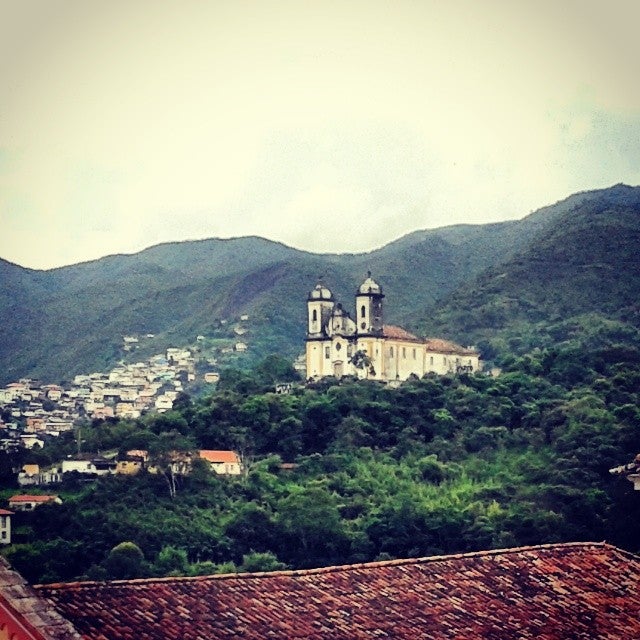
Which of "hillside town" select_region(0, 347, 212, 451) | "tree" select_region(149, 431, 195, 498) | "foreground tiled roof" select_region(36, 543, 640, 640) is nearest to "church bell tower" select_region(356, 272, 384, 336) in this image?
"hillside town" select_region(0, 347, 212, 451)

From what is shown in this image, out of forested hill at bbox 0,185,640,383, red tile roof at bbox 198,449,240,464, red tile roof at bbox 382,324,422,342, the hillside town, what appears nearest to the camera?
red tile roof at bbox 198,449,240,464

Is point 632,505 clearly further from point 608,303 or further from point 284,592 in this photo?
point 608,303

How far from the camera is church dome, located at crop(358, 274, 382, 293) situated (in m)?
56.2

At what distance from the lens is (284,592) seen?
6.31 metres

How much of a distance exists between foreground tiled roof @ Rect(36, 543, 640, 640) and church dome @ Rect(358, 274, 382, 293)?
48.9m

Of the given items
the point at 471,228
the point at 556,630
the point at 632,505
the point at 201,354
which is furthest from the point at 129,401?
the point at 556,630

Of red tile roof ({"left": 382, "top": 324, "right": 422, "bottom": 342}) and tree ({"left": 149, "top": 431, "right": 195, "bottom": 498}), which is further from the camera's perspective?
red tile roof ({"left": 382, "top": 324, "right": 422, "bottom": 342})

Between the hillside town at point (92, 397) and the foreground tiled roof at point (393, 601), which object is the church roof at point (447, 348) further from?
the foreground tiled roof at point (393, 601)

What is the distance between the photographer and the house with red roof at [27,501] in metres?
33.9

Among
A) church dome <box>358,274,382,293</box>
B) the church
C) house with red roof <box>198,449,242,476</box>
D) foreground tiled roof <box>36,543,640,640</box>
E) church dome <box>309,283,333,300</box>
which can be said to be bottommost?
house with red roof <box>198,449,242,476</box>

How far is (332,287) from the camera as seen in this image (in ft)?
194

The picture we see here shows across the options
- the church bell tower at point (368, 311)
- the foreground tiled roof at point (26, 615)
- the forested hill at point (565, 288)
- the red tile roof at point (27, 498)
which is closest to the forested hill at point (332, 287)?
the forested hill at point (565, 288)

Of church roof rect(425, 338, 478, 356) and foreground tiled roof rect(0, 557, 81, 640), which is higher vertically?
church roof rect(425, 338, 478, 356)

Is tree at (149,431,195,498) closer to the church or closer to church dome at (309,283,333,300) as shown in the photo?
the church
